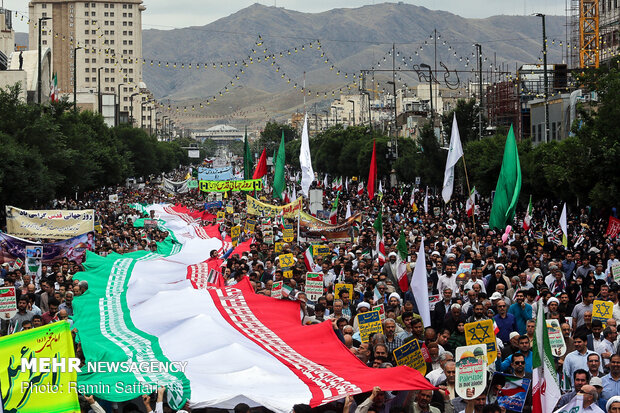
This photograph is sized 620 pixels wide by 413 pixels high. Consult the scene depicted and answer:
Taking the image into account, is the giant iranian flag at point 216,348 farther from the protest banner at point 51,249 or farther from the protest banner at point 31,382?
the protest banner at point 51,249

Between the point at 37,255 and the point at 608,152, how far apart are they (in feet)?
51.0

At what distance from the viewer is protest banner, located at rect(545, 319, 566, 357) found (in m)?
12.8

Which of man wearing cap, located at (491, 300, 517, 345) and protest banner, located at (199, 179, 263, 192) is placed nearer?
man wearing cap, located at (491, 300, 517, 345)

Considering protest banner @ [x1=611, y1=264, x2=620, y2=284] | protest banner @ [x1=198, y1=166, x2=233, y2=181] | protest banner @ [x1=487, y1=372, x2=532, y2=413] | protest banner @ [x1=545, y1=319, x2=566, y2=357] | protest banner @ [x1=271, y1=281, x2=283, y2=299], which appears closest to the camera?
protest banner @ [x1=487, y1=372, x2=532, y2=413]

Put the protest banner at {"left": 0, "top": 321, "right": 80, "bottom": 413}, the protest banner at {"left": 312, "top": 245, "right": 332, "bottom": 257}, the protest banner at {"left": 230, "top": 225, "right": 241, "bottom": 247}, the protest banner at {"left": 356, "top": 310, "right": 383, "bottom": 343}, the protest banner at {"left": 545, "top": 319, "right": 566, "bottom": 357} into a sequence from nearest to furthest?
the protest banner at {"left": 0, "top": 321, "right": 80, "bottom": 413}, the protest banner at {"left": 545, "top": 319, "right": 566, "bottom": 357}, the protest banner at {"left": 356, "top": 310, "right": 383, "bottom": 343}, the protest banner at {"left": 312, "top": 245, "right": 332, "bottom": 257}, the protest banner at {"left": 230, "top": 225, "right": 241, "bottom": 247}

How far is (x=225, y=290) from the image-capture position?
16.1 m

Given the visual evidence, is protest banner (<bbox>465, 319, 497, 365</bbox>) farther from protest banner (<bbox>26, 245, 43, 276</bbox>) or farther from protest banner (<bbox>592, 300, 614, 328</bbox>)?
protest banner (<bbox>26, 245, 43, 276</bbox>)

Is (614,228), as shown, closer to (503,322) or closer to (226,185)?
(503,322)

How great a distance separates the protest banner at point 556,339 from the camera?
12.8m

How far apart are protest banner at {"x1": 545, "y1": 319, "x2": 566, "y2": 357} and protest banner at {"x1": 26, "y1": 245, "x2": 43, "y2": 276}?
12515 millimetres

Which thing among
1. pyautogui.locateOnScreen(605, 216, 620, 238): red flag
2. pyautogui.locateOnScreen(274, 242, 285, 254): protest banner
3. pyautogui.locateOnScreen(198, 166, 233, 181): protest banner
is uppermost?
pyautogui.locateOnScreen(198, 166, 233, 181): protest banner

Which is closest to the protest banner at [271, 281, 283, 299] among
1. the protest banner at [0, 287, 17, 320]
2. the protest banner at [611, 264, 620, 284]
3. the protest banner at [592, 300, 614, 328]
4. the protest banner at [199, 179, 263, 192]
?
the protest banner at [0, 287, 17, 320]

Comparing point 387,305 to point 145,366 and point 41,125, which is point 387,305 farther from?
point 41,125

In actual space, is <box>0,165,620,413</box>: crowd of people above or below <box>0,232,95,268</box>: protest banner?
below
